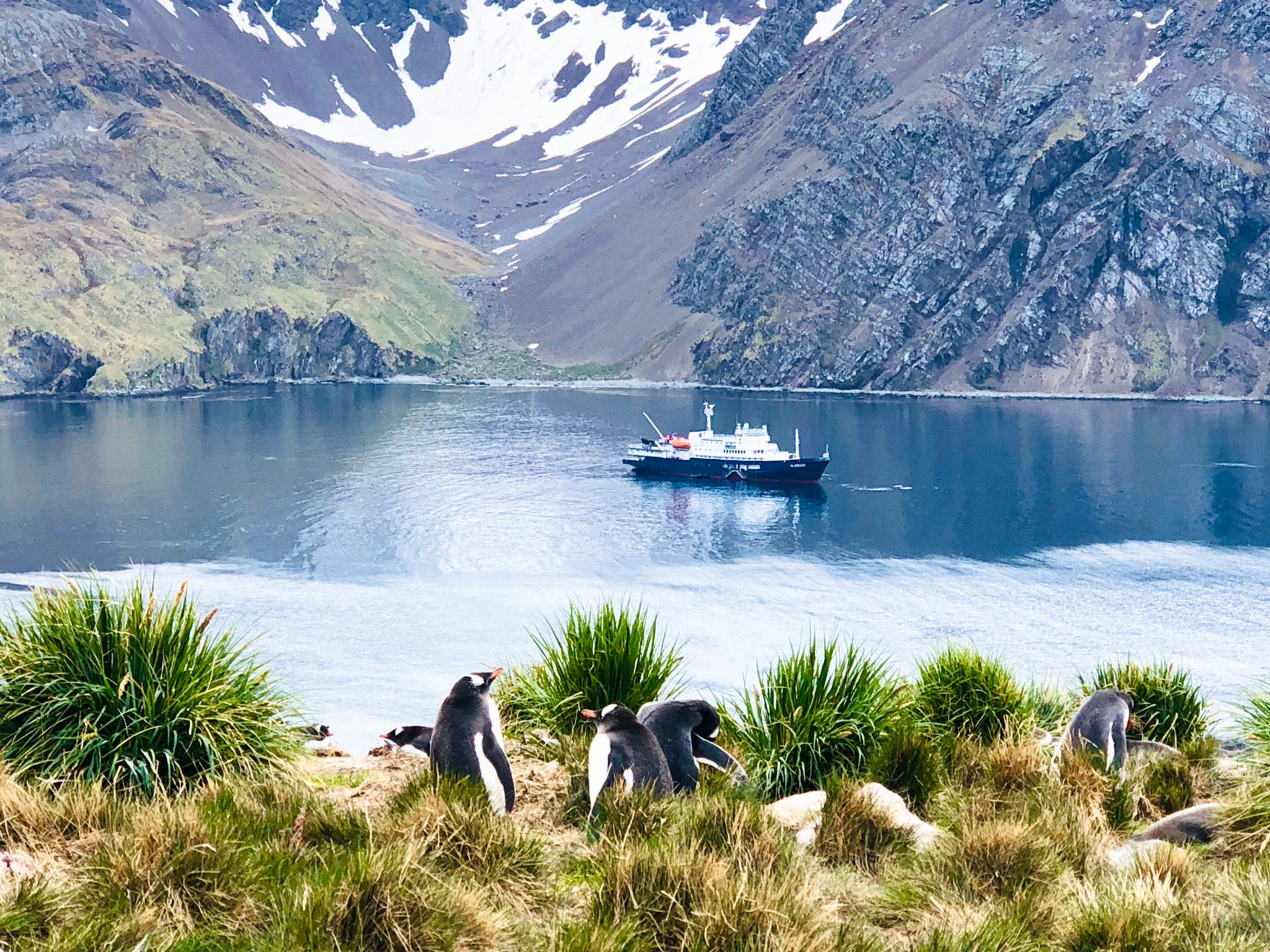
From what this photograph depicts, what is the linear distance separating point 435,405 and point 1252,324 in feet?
392

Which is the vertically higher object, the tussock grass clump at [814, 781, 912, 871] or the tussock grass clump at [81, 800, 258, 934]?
the tussock grass clump at [81, 800, 258, 934]

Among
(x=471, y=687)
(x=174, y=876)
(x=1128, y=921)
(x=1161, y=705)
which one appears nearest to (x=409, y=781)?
(x=471, y=687)

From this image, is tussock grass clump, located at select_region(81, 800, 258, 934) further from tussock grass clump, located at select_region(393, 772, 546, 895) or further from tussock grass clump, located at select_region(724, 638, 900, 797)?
tussock grass clump, located at select_region(724, 638, 900, 797)

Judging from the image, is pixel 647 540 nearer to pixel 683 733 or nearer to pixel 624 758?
pixel 683 733

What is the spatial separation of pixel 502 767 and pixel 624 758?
1.11 m

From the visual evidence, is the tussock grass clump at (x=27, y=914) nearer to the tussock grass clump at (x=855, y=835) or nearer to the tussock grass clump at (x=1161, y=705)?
the tussock grass clump at (x=855, y=835)

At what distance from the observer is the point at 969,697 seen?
45.1 ft

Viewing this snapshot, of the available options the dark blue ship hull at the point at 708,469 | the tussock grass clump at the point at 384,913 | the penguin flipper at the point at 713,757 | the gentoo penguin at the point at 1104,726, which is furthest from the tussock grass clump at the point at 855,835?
the dark blue ship hull at the point at 708,469

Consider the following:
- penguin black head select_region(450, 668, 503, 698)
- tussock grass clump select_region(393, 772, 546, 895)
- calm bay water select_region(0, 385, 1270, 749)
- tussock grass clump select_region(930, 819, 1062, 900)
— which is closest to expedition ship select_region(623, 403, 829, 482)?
calm bay water select_region(0, 385, 1270, 749)

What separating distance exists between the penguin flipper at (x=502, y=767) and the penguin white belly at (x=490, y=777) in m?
0.02

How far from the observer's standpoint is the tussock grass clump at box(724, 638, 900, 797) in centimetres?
1095

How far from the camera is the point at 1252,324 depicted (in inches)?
6309

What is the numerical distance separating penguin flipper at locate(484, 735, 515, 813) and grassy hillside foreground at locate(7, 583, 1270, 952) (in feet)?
0.85

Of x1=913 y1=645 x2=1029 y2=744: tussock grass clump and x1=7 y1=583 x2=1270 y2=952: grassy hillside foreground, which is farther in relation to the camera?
x1=913 y1=645 x2=1029 y2=744: tussock grass clump
